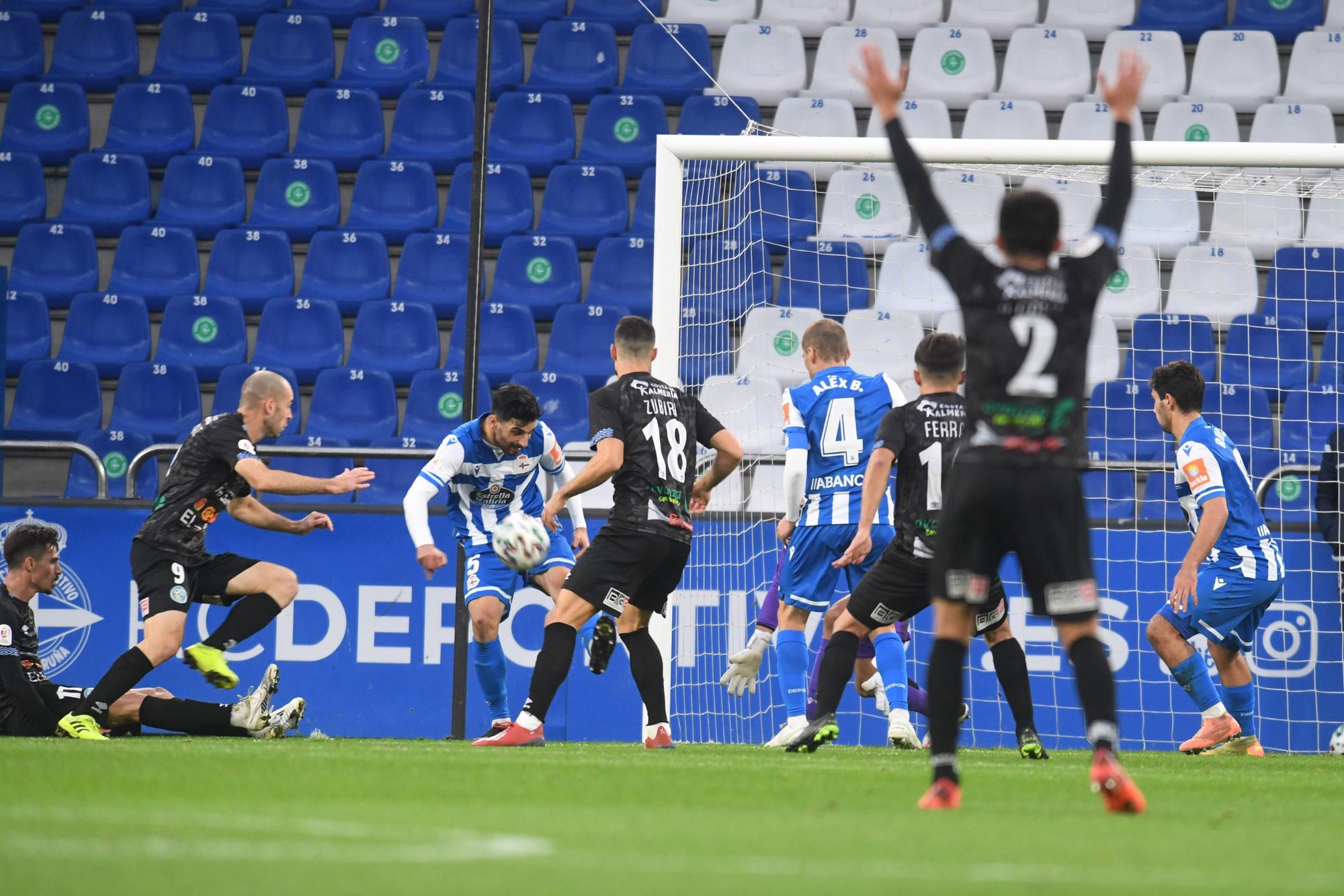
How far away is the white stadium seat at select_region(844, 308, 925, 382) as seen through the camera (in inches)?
434

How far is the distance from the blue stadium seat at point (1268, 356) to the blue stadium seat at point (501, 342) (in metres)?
5.22

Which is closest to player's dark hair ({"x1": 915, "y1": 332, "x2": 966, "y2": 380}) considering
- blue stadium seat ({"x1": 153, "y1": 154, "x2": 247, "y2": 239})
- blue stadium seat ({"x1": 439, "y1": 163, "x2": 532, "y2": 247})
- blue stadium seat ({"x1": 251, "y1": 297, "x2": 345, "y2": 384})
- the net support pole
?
the net support pole

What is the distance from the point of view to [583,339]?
469 inches

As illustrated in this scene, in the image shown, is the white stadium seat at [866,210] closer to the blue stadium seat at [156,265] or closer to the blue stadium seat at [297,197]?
the blue stadium seat at [297,197]

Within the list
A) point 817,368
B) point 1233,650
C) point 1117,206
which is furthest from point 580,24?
point 1117,206

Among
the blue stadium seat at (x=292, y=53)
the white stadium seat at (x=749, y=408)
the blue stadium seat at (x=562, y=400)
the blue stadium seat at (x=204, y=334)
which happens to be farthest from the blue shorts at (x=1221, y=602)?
the blue stadium seat at (x=292, y=53)

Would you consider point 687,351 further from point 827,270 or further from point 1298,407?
point 1298,407

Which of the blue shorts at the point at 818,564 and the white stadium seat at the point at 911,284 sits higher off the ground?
the white stadium seat at the point at 911,284

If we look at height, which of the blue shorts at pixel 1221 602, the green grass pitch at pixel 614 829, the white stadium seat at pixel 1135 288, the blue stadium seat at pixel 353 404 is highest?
the white stadium seat at pixel 1135 288

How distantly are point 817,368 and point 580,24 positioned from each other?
22.9 feet

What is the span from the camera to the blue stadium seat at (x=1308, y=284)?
11367 mm

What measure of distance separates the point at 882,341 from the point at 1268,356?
2.83 m

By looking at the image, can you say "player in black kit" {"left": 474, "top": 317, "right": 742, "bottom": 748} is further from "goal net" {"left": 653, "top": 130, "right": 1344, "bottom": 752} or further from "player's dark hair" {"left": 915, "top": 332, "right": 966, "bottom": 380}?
"goal net" {"left": 653, "top": 130, "right": 1344, "bottom": 752}

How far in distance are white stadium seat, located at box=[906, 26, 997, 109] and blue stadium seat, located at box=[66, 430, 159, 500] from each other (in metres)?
7.19
